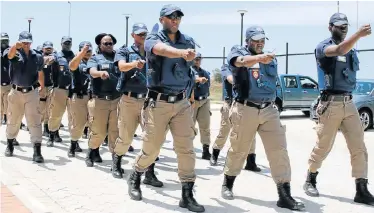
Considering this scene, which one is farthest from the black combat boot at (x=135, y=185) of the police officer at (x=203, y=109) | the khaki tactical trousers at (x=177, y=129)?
the police officer at (x=203, y=109)

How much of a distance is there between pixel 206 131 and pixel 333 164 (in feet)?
6.87

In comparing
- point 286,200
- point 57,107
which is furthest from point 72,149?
point 286,200

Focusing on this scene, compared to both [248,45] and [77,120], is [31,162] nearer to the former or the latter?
[77,120]

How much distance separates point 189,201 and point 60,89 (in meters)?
5.46

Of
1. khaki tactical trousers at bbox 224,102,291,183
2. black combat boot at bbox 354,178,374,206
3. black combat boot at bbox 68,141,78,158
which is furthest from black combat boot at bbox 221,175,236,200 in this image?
black combat boot at bbox 68,141,78,158

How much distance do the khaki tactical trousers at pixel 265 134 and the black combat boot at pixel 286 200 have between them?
7 centimetres

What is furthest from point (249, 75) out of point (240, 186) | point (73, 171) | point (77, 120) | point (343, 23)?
point (77, 120)

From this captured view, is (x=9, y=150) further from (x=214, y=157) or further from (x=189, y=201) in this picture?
(x=189, y=201)

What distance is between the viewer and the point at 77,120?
331 inches

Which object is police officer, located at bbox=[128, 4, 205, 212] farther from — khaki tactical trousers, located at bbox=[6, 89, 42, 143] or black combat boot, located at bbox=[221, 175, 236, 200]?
khaki tactical trousers, located at bbox=[6, 89, 42, 143]

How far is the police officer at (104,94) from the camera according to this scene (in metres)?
7.29

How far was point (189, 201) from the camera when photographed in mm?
5270

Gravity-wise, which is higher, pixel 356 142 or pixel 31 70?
pixel 31 70

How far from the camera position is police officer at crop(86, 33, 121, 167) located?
729 cm
